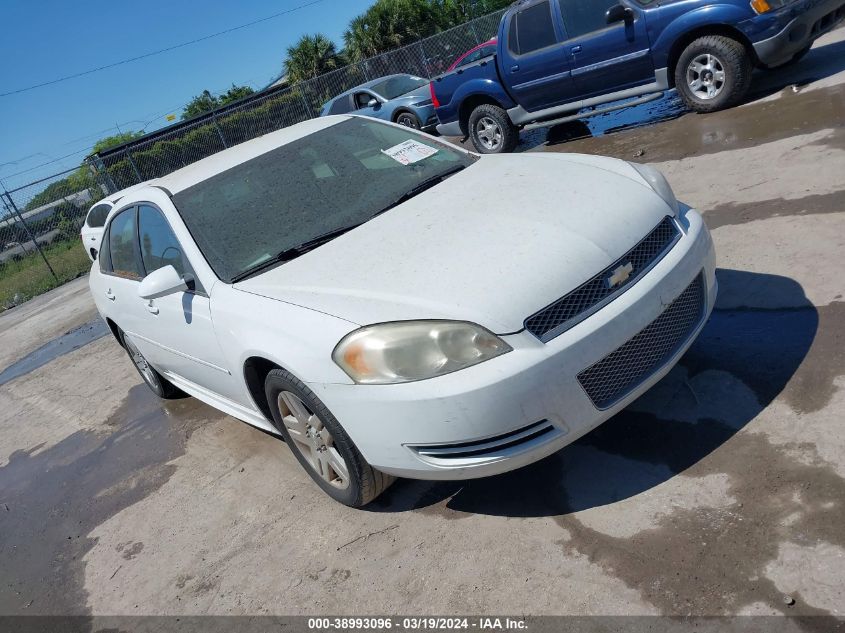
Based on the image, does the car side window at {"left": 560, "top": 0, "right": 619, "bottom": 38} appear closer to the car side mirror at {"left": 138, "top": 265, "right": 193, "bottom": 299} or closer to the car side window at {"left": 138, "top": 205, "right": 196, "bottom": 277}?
the car side window at {"left": 138, "top": 205, "right": 196, "bottom": 277}

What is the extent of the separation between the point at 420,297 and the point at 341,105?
566 inches

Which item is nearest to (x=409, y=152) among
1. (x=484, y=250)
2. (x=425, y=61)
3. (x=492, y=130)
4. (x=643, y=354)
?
(x=484, y=250)

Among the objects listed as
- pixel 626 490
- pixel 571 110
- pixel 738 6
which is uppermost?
pixel 738 6

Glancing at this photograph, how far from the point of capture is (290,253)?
3.48 m

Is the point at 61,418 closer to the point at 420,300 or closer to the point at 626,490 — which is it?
the point at 420,300

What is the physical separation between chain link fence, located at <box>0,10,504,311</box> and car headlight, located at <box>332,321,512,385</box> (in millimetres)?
17390

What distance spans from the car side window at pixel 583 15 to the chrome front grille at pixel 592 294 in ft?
20.3

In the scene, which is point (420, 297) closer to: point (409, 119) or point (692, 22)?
point (692, 22)

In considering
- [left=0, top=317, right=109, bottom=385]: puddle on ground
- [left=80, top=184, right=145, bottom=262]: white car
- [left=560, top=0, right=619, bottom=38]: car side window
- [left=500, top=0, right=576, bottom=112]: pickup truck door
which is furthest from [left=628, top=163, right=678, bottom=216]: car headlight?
[left=80, top=184, right=145, bottom=262]: white car

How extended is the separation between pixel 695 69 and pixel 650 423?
19.1 ft

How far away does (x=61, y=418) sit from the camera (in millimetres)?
6301

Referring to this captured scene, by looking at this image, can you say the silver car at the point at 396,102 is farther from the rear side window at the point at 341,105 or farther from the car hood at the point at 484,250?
the car hood at the point at 484,250

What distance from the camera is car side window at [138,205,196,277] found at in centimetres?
381

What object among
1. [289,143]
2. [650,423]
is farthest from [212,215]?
[650,423]
